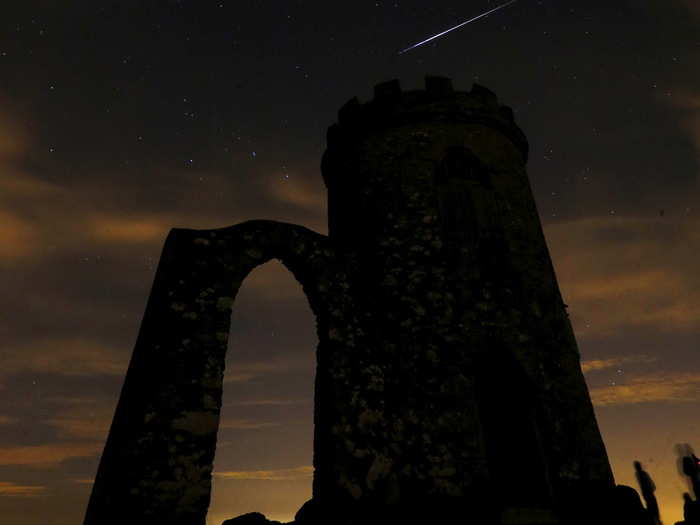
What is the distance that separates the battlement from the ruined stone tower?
0.16 feet

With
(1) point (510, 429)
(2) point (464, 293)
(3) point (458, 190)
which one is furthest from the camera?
(3) point (458, 190)

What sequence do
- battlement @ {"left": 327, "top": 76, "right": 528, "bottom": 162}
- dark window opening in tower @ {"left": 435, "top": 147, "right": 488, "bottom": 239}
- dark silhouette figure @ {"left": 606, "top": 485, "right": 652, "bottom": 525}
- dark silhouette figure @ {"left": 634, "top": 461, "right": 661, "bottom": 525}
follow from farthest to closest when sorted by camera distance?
battlement @ {"left": 327, "top": 76, "right": 528, "bottom": 162} → dark silhouette figure @ {"left": 634, "top": 461, "right": 661, "bottom": 525} → dark window opening in tower @ {"left": 435, "top": 147, "right": 488, "bottom": 239} → dark silhouette figure @ {"left": 606, "top": 485, "right": 652, "bottom": 525}

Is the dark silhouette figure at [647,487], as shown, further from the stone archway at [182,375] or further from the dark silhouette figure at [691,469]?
the stone archway at [182,375]

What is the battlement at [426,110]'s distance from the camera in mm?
10227

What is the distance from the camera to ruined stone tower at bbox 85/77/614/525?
19.1 ft

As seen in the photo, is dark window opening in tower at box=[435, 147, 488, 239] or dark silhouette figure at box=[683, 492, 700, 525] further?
dark window opening in tower at box=[435, 147, 488, 239]

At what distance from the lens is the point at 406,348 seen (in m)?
8.01

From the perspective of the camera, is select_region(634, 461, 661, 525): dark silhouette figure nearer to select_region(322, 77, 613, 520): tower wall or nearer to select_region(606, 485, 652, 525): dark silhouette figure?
select_region(322, 77, 613, 520): tower wall

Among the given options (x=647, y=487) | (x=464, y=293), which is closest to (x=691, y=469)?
(x=647, y=487)

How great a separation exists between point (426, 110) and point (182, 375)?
754 cm

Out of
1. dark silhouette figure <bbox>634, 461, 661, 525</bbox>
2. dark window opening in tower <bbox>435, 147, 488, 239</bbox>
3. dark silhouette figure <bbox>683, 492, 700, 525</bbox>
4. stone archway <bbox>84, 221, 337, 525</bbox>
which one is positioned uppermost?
dark window opening in tower <bbox>435, 147, 488, 239</bbox>

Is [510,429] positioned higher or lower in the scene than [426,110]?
lower

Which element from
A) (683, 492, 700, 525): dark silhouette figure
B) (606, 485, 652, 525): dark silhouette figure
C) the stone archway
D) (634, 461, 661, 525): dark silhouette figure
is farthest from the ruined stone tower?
(634, 461, 661, 525): dark silhouette figure

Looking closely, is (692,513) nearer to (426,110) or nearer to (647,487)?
(647,487)
